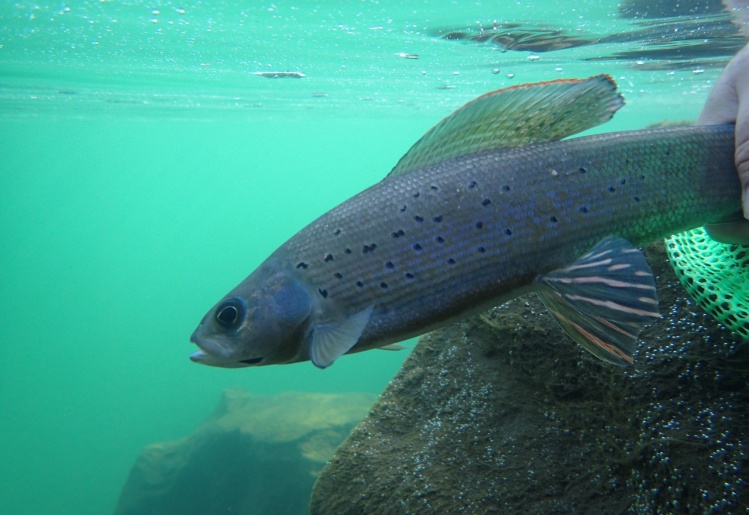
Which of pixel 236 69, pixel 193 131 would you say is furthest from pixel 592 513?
pixel 193 131

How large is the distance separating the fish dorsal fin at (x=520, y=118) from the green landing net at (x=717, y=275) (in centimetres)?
109

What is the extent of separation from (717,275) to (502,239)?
140 cm

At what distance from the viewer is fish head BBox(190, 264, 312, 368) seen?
192cm

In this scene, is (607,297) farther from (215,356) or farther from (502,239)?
(215,356)

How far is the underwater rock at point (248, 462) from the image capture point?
1236 cm

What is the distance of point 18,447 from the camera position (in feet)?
149

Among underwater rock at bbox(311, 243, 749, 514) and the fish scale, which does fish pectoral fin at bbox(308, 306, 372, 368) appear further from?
underwater rock at bbox(311, 243, 749, 514)

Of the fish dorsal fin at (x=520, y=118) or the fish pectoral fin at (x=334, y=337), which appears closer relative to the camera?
the fish pectoral fin at (x=334, y=337)

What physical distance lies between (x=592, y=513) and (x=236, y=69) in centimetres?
1781

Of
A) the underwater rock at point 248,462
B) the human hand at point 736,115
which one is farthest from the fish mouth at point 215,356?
the underwater rock at point 248,462

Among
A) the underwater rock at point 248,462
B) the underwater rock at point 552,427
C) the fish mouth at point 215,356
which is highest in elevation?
the fish mouth at point 215,356

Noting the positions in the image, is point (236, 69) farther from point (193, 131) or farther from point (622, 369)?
point (193, 131)

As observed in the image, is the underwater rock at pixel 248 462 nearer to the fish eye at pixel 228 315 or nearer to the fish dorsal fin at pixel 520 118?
the fish eye at pixel 228 315

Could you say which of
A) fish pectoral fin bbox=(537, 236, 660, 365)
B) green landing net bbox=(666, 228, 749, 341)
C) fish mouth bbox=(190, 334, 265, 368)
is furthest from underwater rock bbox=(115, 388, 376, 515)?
fish pectoral fin bbox=(537, 236, 660, 365)
